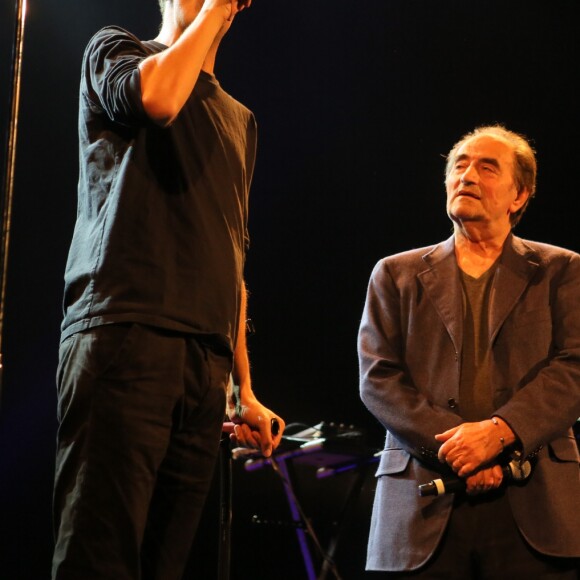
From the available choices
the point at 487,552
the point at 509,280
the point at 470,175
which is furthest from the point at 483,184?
A: the point at 487,552

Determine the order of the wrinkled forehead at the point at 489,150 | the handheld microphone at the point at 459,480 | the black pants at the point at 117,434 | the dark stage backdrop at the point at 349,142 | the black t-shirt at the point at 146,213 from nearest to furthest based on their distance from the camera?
the black pants at the point at 117,434 < the black t-shirt at the point at 146,213 < the handheld microphone at the point at 459,480 < the wrinkled forehead at the point at 489,150 < the dark stage backdrop at the point at 349,142

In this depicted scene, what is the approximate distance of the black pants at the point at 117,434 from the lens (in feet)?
4.44

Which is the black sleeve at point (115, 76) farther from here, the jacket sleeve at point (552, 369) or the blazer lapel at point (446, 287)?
the jacket sleeve at point (552, 369)

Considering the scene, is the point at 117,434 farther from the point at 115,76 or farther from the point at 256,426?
Answer: the point at 115,76

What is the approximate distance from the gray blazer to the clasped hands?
0.06 metres

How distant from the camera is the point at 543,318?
2424mm

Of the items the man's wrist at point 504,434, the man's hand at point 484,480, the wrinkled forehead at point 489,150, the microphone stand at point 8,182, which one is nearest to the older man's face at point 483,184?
the wrinkled forehead at point 489,150

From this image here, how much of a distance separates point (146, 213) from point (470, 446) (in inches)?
43.9

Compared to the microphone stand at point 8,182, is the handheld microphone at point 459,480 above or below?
below

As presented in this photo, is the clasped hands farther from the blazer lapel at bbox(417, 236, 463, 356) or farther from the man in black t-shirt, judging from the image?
the man in black t-shirt

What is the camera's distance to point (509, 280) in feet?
8.14

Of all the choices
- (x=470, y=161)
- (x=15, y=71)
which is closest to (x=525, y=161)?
(x=470, y=161)

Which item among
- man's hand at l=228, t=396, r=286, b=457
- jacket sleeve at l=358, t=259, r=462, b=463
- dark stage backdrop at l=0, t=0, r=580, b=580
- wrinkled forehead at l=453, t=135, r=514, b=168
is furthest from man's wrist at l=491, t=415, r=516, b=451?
dark stage backdrop at l=0, t=0, r=580, b=580

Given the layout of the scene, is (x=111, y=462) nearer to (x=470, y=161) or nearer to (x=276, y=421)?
(x=276, y=421)
